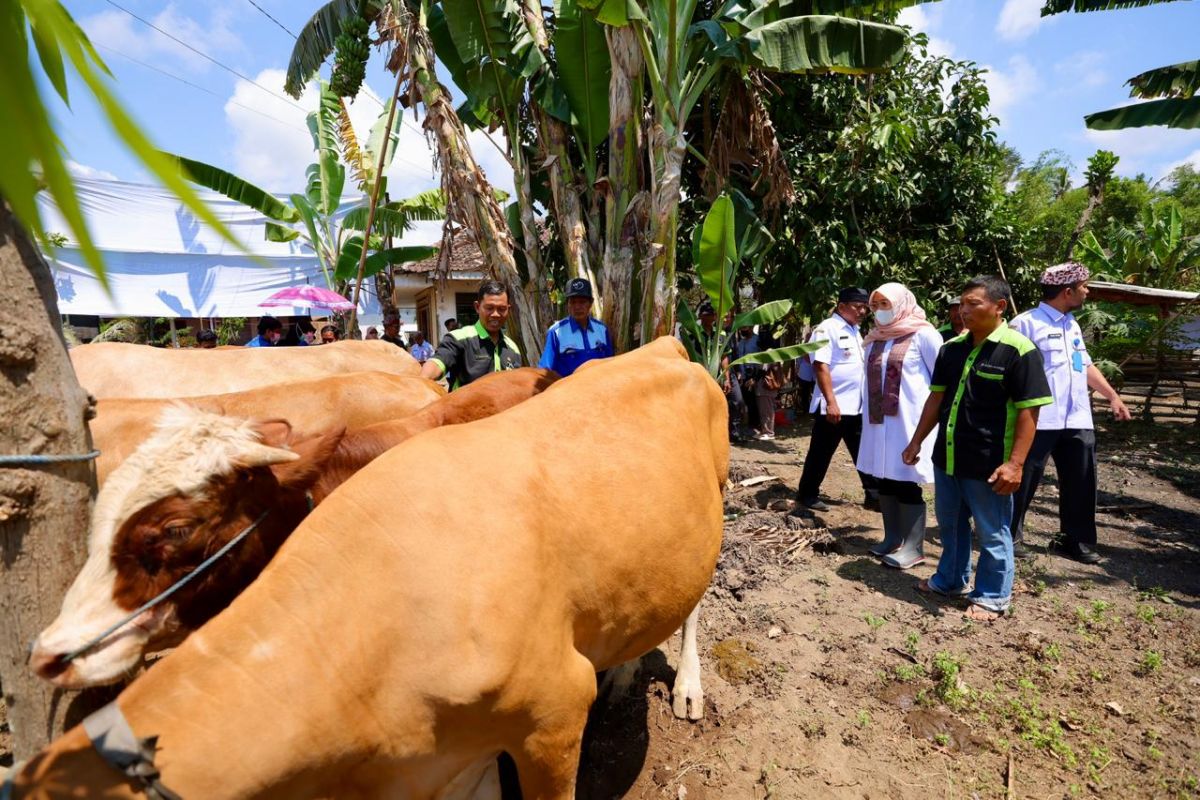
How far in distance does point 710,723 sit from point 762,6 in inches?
249

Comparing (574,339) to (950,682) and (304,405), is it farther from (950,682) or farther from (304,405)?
(950,682)

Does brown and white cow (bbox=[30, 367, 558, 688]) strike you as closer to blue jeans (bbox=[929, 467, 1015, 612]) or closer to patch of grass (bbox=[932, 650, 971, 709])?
patch of grass (bbox=[932, 650, 971, 709])

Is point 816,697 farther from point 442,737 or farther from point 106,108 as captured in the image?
point 106,108

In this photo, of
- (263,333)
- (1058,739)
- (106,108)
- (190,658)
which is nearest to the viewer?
(106,108)

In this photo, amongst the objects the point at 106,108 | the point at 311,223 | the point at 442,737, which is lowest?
the point at 442,737

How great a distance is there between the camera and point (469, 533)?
172 cm

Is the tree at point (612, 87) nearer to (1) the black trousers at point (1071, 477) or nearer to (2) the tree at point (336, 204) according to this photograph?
(1) the black trousers at point (1071, 477)

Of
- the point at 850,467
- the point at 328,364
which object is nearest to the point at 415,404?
the point at 328,364

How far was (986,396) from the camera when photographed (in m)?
3.68

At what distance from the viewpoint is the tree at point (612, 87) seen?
5582 millimetres

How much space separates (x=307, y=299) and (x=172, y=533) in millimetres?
10098

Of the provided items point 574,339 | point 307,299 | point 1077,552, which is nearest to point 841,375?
point 1077,552

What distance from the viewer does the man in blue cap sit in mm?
4941

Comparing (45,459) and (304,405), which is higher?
(45,459)
